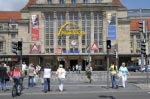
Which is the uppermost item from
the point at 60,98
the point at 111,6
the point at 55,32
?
the point at 111,6

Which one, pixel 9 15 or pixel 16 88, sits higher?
pixel 9 15

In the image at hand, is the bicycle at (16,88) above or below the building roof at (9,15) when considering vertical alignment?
below

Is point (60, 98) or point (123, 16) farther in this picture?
point (123, 16)

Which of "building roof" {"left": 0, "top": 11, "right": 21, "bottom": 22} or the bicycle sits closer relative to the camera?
the bicycle

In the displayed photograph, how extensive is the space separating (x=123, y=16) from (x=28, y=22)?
24.3 metres

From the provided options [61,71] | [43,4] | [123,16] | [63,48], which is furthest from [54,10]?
[61,71]

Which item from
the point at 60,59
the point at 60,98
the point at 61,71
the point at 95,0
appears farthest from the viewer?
the point at 95,0

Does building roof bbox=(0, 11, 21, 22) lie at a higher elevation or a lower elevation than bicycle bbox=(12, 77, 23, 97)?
higher

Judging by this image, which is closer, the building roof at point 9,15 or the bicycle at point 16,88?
the bicycle at point 16,88

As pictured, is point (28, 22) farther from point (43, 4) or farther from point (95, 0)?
point (95, 0)

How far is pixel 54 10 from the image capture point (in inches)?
3868

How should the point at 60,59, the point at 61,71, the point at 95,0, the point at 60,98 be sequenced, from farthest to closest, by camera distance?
the point at 95,0, the point at 60,59, the point at 61,71, the point at 60,98

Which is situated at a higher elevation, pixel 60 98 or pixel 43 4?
pixel 43 4

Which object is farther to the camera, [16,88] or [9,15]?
[9,15]
